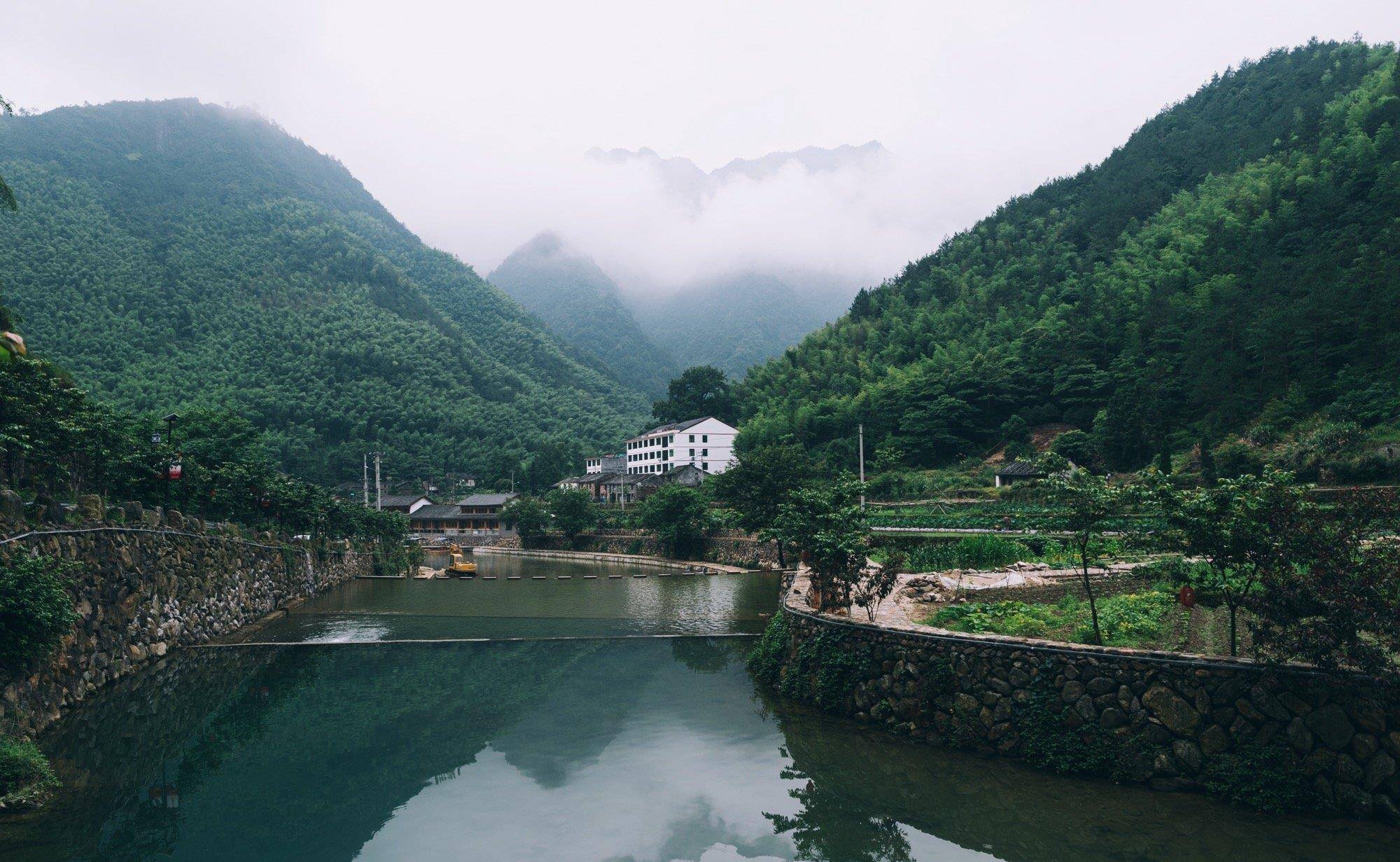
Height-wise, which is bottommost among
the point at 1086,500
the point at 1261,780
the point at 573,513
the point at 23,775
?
the point at 1261,780

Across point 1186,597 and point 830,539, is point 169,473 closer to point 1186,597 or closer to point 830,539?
point 830,539

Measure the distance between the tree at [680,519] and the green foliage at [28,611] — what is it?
119 feet

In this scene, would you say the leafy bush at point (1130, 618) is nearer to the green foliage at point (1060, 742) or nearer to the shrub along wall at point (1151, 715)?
the shrub along wall at point (1151, 715)

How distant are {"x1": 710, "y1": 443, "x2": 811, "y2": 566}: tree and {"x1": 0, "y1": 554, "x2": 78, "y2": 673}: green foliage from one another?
27.2 m

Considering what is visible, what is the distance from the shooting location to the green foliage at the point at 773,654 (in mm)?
15000

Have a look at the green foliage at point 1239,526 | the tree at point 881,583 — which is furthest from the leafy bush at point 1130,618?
the tree at point 881,583

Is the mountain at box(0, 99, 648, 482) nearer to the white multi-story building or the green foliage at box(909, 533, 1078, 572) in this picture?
the white multi-story building

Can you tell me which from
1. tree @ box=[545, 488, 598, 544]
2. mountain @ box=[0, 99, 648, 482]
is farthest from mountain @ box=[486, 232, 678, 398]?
tree @ box=[545, 488, 598, 544]

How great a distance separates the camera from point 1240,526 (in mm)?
9094

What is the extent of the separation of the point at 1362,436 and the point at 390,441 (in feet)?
276

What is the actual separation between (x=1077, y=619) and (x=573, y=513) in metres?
48.5

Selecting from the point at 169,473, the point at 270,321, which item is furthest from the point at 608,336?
the point at 169,473

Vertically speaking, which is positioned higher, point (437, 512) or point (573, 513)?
point (437, 512)

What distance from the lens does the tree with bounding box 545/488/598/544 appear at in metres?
58.8
